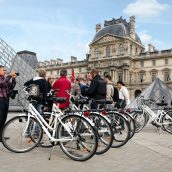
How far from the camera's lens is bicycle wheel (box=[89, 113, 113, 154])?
474cm

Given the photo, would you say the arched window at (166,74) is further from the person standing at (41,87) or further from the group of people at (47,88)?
the person standing at (41,87)

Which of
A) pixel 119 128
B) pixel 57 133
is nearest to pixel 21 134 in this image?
pixel 57 133

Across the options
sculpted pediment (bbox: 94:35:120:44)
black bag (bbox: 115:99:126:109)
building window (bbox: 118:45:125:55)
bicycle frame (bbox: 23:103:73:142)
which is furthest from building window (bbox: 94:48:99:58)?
bicycle frame (bbox: 23:103:73:142)

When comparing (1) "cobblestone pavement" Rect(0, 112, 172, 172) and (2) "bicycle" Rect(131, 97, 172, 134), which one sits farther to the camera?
(2) "bicycle" Rect(131, 97, 172, 134)

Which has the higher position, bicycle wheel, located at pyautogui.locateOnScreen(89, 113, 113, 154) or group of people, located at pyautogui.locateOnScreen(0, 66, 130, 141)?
group of people, located at pyautogui.locateOnScreen(0, 66, 130, 141)

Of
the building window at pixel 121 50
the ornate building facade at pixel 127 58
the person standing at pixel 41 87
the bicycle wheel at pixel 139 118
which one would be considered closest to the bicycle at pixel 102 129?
the person standing at pixel 41 87

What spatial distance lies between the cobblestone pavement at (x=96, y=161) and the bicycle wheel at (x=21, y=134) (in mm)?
135

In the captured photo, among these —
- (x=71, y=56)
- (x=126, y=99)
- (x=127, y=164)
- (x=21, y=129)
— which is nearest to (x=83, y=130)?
(x=127, y=164)

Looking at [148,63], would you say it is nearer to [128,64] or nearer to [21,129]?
[128,64]

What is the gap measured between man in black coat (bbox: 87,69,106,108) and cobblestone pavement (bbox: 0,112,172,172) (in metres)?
1.37

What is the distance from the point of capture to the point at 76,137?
4480 millimetres

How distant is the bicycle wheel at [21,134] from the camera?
15.7ft

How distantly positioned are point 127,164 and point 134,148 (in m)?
1.41

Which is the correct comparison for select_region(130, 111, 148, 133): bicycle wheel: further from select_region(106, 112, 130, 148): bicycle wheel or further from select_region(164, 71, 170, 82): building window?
select_region(164, 71, 170, 82): building window
